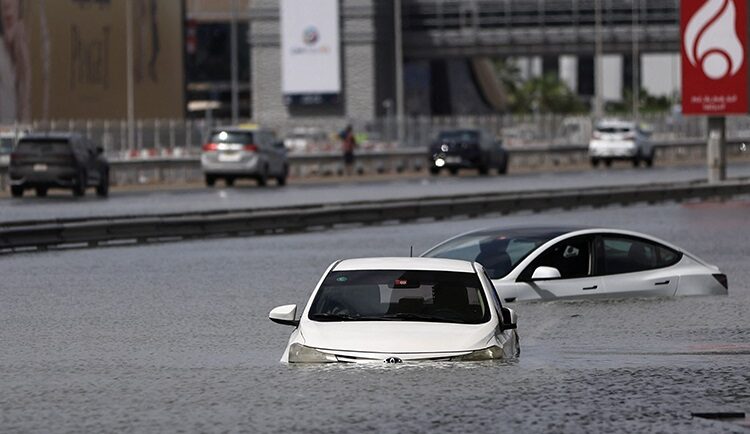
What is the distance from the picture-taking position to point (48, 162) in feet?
152

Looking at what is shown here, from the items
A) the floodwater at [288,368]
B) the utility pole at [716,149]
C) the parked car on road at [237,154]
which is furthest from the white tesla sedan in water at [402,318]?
the parked car on road at [237,154]

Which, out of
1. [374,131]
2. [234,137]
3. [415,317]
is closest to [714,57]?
[234,137]

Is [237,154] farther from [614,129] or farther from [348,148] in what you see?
[614,129]

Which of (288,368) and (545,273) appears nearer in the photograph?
(288,368)

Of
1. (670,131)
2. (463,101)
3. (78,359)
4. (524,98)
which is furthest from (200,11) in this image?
(78,359)

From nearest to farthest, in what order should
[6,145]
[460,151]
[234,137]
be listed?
[234,137] < [6,145] < [460,151]

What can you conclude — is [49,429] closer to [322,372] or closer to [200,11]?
[322,372]

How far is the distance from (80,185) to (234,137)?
7281 mm

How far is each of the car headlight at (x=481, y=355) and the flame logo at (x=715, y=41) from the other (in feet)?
124

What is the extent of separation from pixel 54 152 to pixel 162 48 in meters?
67.2

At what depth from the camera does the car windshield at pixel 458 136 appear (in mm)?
65562

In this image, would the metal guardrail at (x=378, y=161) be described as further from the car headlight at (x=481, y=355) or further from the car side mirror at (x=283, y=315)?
the car headlight at (x=481, y=355)

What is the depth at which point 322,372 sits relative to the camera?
485 inches

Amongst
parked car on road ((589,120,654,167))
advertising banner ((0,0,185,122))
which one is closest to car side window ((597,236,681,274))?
parked car on road ((589,120,654,167))
